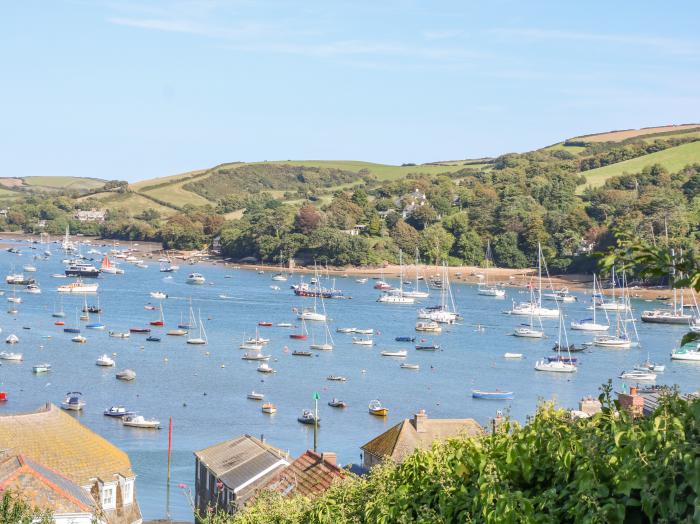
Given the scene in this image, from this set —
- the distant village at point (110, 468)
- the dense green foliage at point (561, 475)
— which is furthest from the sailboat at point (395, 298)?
the dense green foliage at point (561, 475)

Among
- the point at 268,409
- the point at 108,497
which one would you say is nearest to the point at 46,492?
the point at 108,497

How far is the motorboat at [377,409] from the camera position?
6134 centimetres

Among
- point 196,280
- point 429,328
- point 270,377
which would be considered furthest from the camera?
point 196,280

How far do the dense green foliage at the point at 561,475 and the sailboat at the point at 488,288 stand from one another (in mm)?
127480

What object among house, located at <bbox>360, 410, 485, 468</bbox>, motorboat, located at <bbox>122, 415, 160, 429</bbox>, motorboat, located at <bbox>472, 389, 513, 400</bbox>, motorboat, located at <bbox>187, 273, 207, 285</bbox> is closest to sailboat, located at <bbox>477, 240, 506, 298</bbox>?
motorboat, located at <bbox>187, 273, 207, 285</bbox>

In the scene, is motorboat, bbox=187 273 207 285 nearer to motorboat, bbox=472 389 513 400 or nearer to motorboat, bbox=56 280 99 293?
motorboat, bbox=56 280 99 293

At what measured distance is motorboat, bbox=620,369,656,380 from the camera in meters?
76.3

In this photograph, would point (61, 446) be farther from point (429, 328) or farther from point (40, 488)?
point (429, 328)

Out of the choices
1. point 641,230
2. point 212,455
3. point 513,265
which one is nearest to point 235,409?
point 212,455

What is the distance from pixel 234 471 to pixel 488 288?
118 metres

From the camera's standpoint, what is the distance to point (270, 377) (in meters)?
74.8

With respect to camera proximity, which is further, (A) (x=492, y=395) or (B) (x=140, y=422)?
(A) (x=492, y=395)

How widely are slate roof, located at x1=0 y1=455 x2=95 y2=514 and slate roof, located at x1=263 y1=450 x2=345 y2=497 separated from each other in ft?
15.6

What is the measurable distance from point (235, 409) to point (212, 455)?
27545 mm
